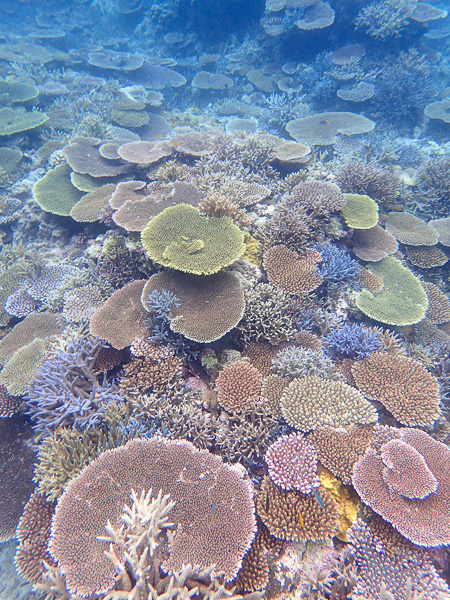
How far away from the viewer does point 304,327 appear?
4.39 meters

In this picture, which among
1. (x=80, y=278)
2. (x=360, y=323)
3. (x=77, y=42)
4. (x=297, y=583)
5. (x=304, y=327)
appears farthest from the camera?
(x=77, y=42)

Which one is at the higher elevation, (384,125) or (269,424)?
(384,125)

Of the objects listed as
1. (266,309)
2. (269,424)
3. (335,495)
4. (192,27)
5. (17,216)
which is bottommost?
(335,495)

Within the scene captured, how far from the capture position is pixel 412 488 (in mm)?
2559

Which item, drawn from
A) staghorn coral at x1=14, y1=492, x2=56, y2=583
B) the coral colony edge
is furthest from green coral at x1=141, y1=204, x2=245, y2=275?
staghorn coral at x1=14, y1=492, x2=56, y2=583

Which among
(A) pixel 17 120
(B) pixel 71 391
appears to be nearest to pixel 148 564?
(B) pixel 71 391

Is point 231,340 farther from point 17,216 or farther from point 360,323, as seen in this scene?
point 17,216

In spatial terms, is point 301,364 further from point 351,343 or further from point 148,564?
point 148,564

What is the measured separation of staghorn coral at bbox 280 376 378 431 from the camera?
3.12 metres

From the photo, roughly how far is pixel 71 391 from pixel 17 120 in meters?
10.6

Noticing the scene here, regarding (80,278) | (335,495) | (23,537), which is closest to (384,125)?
A: (80,278)

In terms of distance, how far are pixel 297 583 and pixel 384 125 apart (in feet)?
51.9

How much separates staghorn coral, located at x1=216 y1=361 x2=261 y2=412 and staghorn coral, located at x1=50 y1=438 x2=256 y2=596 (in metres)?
0.74

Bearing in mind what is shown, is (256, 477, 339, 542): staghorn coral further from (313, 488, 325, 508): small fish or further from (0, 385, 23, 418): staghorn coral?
(0, 385, 23, 418): staghorn coral
